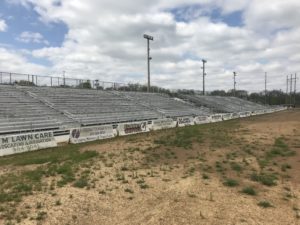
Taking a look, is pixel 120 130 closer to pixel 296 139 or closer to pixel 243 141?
pixel 243 141

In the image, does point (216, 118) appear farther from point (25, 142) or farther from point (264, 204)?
point (264, 204)

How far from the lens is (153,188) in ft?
35.5

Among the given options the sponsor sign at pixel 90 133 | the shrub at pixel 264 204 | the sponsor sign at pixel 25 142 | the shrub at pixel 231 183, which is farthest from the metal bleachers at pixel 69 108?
the shrub at pixel 264 204

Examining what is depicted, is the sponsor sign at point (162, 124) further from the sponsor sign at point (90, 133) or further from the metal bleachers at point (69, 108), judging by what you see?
the sponsor sign at point (90, 133)

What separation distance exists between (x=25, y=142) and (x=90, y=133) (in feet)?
18.8

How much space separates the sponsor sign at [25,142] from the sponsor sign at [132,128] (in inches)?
291

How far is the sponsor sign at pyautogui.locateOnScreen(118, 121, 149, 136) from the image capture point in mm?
27953

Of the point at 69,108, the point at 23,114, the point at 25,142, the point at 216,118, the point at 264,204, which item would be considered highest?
the point at 69,108

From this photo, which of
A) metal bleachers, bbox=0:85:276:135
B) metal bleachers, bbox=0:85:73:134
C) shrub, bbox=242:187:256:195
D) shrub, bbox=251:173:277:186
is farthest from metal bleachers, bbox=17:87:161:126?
shrub, bbox=242:187:256:195

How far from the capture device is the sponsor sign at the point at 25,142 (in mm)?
18469

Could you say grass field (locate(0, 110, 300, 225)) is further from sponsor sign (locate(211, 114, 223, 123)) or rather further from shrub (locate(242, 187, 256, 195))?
sponsor sign (locate(211, 114, 223, 123))

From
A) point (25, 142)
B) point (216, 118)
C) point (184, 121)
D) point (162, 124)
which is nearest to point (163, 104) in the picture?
point (216, 118)

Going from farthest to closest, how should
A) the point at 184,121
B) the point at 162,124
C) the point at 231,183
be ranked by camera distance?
the point at 184,121 < the point at 162,124 < the point at 231,183

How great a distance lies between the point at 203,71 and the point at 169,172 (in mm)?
66053
